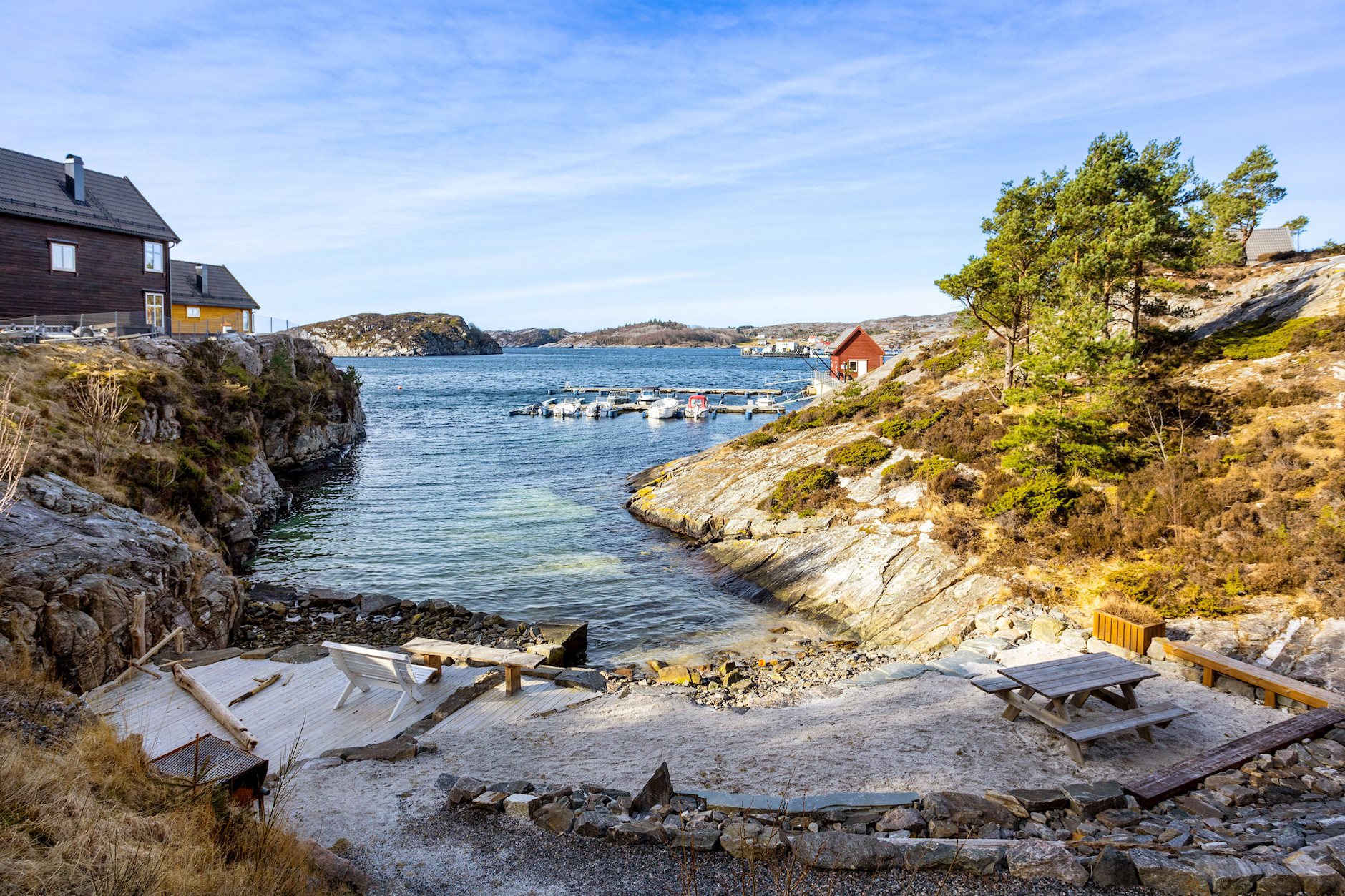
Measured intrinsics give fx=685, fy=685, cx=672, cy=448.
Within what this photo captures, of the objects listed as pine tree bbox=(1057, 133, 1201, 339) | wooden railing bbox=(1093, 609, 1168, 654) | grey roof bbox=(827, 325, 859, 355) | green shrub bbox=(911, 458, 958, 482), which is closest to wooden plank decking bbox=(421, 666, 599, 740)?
wooden railing bbox=(1093, 609, 1168, 654)

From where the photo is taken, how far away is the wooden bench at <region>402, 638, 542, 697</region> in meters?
11.7

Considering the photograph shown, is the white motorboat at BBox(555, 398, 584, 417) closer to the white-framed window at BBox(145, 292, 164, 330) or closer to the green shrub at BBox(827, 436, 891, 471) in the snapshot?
the white-framed window at BBox(145, 292, 164, 330)

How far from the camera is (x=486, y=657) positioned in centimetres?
1312

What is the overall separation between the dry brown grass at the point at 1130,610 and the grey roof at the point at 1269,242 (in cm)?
3349

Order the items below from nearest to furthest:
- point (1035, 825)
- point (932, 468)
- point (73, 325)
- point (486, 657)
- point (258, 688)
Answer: point (1035, 825), point (258, 688), point (486, 657), point (932, 468), point (73, 325)

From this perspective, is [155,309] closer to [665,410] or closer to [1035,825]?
[1035,825]

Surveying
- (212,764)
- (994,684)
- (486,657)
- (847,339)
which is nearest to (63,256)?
(486,657)

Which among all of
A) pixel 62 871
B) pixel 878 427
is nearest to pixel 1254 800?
pixel 62 871

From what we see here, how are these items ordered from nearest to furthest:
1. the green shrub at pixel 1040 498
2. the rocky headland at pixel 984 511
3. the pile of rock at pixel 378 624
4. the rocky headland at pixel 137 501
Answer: the rocky headland at pixel 137 501 → the rocky headland at pixel 984 511 → the pile of rock at pixel 378 624 → the green shrub at pixel 1040 498

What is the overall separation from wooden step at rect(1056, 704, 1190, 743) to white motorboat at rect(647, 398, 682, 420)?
65.7 metres

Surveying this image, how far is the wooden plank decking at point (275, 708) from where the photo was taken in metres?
9.95

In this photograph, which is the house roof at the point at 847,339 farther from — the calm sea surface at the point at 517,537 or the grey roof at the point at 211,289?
the grey roof at the point at 211,289


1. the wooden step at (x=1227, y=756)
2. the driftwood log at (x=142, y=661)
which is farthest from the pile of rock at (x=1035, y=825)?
the driftwood log at (x=142, y=661)

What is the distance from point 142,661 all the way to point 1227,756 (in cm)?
1637
